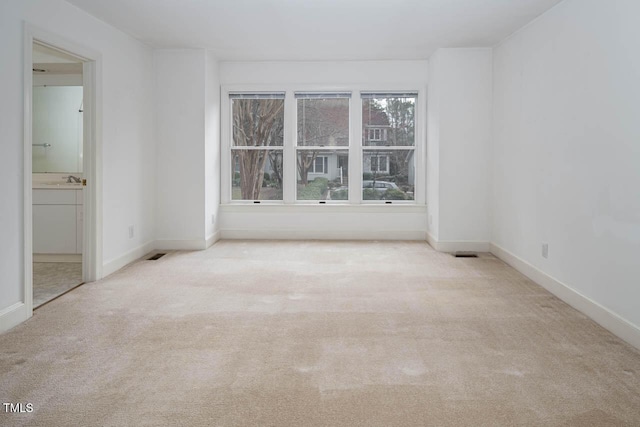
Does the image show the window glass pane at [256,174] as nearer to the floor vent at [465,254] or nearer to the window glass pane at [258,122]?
the window glass pane at [258,122]

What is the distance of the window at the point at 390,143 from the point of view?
702 centimetres

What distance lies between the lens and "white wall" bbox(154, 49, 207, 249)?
6180 mm

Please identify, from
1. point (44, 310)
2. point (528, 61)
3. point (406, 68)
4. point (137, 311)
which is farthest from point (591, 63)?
point (44, 310)

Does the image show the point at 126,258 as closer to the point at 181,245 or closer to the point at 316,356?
the point at 181,245

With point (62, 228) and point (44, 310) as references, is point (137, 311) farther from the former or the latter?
point (62, 228)

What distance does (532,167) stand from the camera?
4.75m

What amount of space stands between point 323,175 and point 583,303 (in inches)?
165

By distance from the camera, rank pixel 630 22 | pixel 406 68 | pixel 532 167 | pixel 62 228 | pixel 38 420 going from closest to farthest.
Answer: pixel 38 420 → pixel 630 22 → pixel 532 167 → pixel 62 228 → pixel 406 68

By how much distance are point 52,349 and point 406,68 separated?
564 cm

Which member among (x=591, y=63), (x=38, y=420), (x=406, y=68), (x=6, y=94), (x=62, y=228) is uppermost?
(x=406, y=68)

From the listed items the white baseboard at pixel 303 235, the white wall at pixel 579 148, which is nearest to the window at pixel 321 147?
the white baseboard at pixel 303 235

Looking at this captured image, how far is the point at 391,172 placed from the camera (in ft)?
23.2

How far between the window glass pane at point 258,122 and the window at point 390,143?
127 centimetres

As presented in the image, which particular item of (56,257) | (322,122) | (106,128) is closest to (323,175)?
(322,122)
